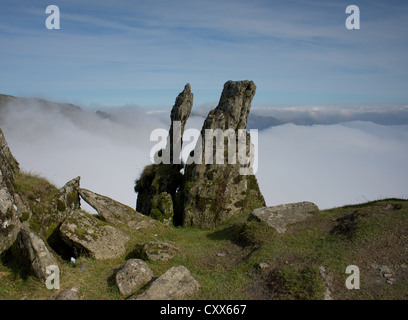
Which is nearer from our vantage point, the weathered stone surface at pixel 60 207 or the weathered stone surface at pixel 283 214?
the weathered stone surface at pixel 60 207

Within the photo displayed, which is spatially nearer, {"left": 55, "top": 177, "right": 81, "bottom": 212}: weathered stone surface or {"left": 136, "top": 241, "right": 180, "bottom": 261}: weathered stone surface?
{"left": 136, "top": 241, "right": 180, "bottom": 261}: weathered stone surface

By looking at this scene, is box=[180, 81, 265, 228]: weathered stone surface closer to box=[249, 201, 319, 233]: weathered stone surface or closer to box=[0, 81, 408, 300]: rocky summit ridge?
box=[0, 81, 408, 300]: rocky summit ridge

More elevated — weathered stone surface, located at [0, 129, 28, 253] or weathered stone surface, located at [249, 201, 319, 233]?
weathered stone surface, located at [0, 129, 28, 253]

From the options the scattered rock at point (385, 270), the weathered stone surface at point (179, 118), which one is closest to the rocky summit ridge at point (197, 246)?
the scattered rock at point (385, 270)

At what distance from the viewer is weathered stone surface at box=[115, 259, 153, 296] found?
12.3 metres

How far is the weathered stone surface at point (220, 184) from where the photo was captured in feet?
81.1

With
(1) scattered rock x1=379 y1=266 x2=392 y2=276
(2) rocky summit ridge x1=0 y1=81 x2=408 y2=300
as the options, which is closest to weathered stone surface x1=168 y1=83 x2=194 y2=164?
(2) rocky summit ridge x1=0 y1=81 x2=408 y2=300

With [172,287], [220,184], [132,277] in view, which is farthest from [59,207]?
[220,184]

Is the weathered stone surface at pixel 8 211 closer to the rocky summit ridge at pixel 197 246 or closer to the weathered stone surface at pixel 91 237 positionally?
the rocky summit ridge at pixel 197 246

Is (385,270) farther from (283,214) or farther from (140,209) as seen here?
(140,209)

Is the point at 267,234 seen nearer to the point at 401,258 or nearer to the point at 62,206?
the point at 401,258

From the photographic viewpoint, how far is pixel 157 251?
15961 mm

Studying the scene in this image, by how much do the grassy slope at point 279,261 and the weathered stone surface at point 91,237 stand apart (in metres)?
0.58

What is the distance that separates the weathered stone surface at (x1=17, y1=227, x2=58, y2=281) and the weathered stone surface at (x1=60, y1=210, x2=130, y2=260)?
7.92 feet
